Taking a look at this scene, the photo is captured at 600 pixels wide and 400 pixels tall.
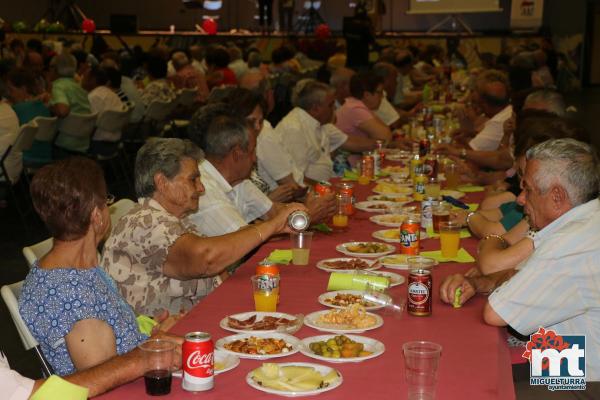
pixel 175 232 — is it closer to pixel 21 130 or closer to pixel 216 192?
pixel 216 192

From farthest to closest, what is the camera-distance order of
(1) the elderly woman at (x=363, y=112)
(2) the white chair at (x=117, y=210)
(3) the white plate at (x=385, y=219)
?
(1) the elderly woman at (x=363, y=112), (3) the white plate at (x=385, y=219), (2) the white chair at (x=117, y=210)

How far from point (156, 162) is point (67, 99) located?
5717 millimetres

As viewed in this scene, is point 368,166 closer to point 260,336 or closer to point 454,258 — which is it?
point 454,258

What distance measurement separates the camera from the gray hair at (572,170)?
2.45 metres

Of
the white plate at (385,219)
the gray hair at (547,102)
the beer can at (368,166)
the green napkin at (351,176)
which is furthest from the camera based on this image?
the green napkin at (351,176)

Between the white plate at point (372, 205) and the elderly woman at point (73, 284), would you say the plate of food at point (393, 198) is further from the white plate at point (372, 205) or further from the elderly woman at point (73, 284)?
the elderly woman at point (73, 284)

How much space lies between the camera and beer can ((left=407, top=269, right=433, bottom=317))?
251 centimetres

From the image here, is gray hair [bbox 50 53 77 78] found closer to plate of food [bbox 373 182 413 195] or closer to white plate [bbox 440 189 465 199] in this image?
plate of food [bbox 373 182 413 195]

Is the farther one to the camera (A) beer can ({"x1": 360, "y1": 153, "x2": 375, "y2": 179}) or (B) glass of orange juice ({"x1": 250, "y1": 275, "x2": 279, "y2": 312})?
(A) beer can ({"x1": 360, "y1": 153, "x2": 375, "y2": 179})

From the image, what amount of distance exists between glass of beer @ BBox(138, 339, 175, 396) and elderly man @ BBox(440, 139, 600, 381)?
937 millimetres

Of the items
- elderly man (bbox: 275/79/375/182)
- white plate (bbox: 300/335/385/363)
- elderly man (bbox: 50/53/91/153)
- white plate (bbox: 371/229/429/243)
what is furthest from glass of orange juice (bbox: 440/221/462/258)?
elderly man (bbox: 50/53/91/153)

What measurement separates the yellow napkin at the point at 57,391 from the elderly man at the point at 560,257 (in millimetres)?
1271

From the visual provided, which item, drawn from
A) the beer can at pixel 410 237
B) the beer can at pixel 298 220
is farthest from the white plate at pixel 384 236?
the beer can at pixel 298 220

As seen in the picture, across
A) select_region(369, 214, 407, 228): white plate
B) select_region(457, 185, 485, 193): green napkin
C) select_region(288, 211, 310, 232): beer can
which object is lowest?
select_region(457, 185, 485, 193): green napkin
